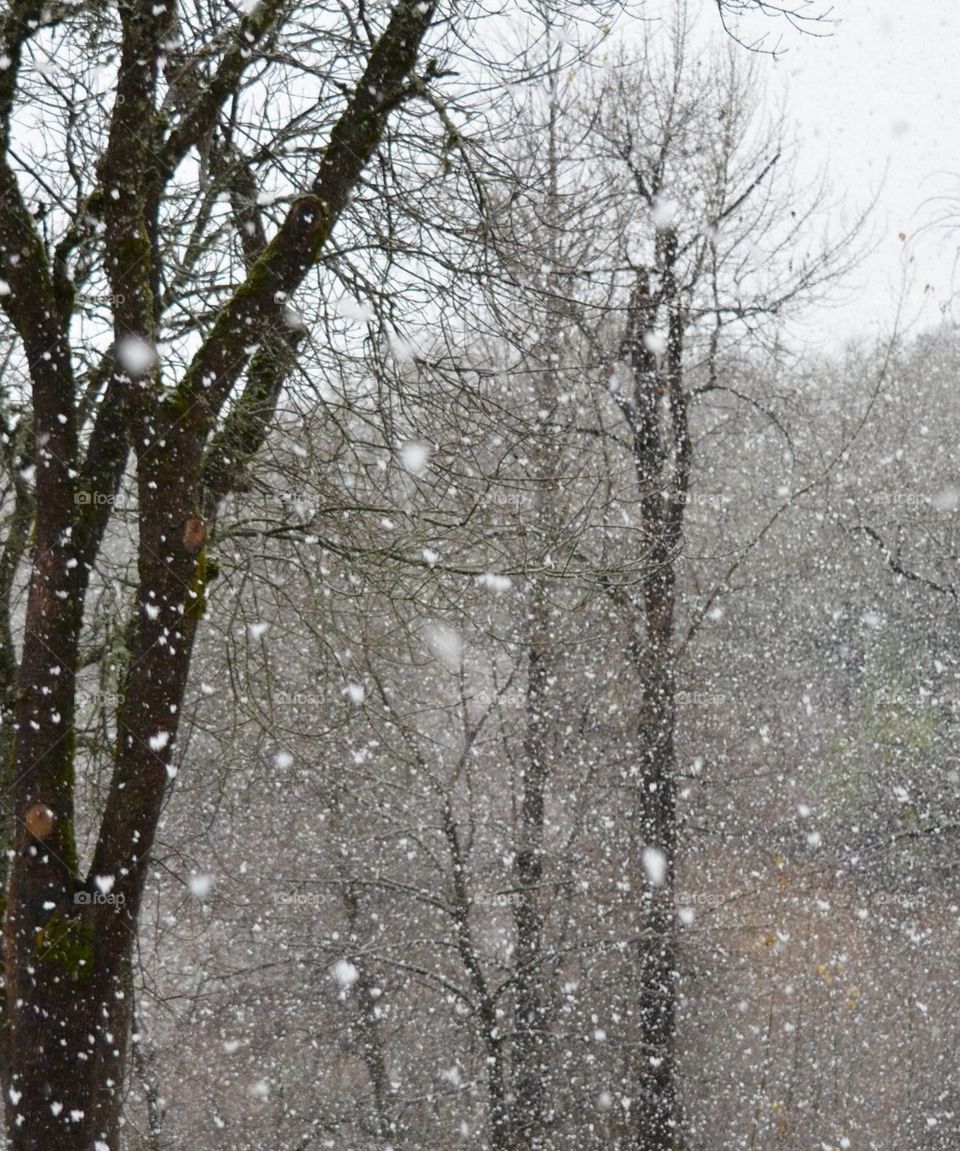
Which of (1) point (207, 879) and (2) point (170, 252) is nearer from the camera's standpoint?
(2) point (170, 252)

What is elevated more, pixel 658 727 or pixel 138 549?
pixel 658 727

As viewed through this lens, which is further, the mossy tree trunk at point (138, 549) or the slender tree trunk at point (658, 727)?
the slender tree trunk at point (658, 727)

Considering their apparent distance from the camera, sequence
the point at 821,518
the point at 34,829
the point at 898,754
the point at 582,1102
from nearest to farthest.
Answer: the point at 34,829, the point at 582,1102, the point at 898,754, the point at 821,518

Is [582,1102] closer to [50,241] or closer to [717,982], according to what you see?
[717,982]

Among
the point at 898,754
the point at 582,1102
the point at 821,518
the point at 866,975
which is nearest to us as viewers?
the point at 582,1102

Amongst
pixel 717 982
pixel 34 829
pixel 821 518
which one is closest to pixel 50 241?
pixel 34 829

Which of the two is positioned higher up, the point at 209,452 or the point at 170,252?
the point at 170,252

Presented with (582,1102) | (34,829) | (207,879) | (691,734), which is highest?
(691,734)

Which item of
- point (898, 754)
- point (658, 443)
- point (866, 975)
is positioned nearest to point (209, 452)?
point (658, 443)

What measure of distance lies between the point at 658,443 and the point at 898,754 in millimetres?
7749

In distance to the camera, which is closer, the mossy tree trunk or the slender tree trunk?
the mossy tree trunk

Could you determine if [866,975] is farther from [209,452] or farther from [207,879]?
[209,452]

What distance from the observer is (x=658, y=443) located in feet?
35.3

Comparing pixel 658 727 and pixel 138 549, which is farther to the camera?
pixel 658 727
